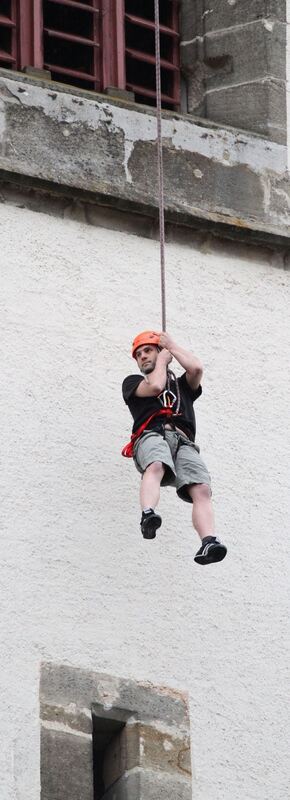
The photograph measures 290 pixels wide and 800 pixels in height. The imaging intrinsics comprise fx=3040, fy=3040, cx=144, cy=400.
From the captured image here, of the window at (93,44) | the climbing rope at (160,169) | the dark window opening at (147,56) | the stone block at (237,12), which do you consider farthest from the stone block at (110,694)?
the stone block at (237,12)

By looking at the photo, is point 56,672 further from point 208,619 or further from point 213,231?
point 213,231

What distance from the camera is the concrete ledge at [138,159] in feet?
44.7

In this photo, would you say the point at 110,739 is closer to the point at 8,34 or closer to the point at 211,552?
the point at 211,552

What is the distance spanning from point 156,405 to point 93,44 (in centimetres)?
232

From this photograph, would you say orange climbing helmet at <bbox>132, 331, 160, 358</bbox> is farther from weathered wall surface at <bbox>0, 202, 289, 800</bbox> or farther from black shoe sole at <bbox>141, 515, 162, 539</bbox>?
black shoe sole at <bbox>141, 515, 162, 539</bbox>

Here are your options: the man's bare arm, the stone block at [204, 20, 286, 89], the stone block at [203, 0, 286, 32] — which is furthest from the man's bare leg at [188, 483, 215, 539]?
the stone block at [203, 0, 286, 32]

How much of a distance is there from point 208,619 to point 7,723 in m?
1.19

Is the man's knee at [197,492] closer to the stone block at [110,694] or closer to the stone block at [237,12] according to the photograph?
the stone block at [110,694]

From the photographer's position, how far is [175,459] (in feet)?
41.9

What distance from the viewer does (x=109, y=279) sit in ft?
44.8

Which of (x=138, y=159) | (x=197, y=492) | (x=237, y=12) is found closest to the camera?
(x=197, y=492)

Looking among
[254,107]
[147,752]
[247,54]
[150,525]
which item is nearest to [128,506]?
[150,525]

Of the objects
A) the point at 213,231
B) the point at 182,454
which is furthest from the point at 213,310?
the point at 182,454

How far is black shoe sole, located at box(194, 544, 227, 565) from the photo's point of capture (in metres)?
12.4
